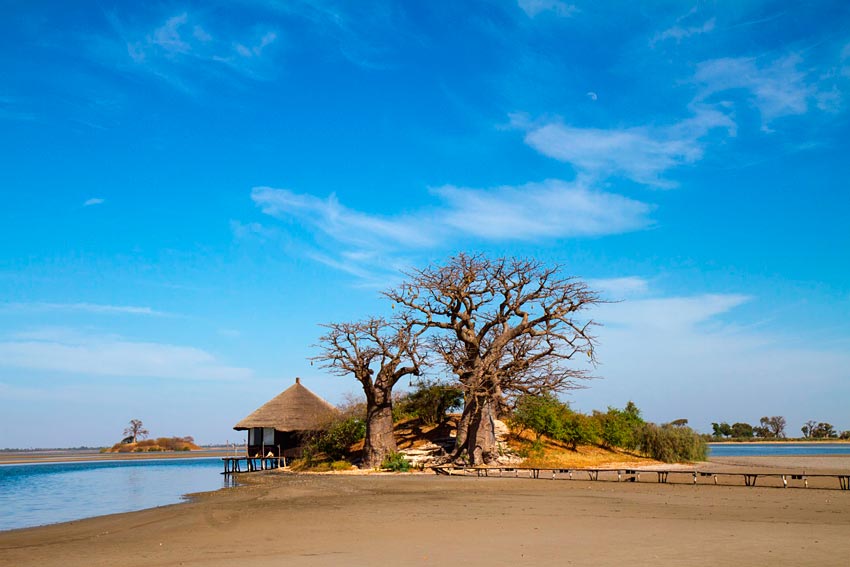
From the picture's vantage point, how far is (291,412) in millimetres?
39531

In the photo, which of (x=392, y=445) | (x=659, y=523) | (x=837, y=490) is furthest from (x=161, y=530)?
(x=392, y=445)

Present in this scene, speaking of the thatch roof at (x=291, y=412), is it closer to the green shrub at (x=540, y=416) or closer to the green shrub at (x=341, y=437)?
the green shrub at (x=341, y=437)

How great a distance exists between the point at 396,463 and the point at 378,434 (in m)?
1.96

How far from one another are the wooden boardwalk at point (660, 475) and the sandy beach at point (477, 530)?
1175mm

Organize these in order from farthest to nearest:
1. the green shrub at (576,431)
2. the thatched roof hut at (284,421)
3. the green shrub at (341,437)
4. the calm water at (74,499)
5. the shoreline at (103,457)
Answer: the shoreline at (103,457) → the thatched roof hut at (284,421) → the green shrub at (341,437) → the green shrub at (576,431) → the calm water at (74,499)

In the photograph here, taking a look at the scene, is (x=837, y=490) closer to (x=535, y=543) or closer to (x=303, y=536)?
(x=535, y=543)

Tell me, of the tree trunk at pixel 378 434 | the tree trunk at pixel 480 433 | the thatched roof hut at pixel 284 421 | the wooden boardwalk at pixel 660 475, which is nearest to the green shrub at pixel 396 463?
the tree trunk at pixel 378 434

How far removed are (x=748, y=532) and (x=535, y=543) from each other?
3414mm

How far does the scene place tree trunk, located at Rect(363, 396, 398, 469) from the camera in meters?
31.1

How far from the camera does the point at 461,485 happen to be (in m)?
21.3

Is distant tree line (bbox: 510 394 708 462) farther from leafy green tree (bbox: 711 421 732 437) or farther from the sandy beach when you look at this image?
leafy green tree (bbox: 711 421 732 437)

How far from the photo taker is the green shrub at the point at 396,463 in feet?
97.5

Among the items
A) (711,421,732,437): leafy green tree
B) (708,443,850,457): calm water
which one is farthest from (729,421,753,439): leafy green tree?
(708,443,850,457): calm water

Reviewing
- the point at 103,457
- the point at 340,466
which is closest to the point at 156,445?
the point at 103,457
